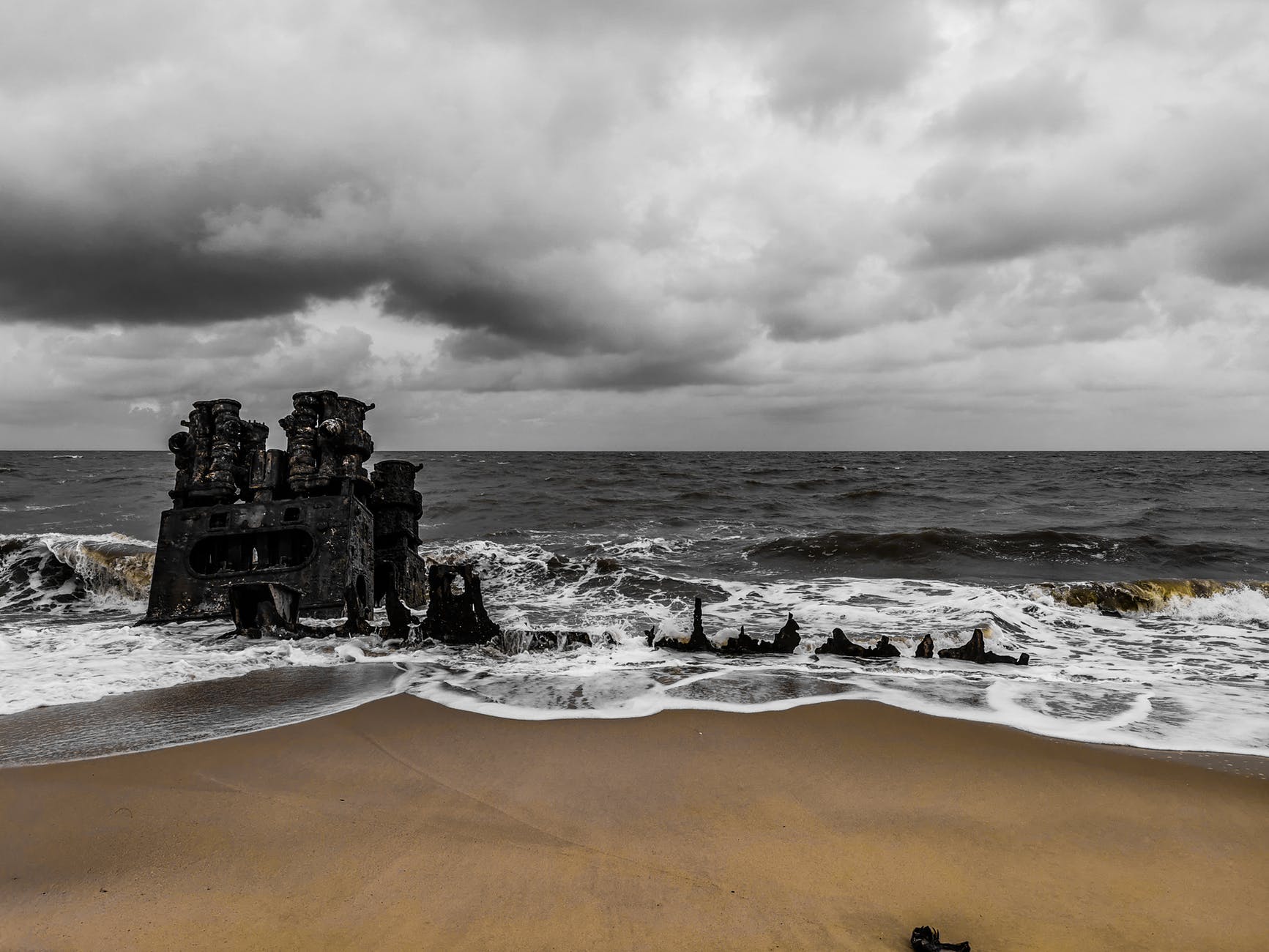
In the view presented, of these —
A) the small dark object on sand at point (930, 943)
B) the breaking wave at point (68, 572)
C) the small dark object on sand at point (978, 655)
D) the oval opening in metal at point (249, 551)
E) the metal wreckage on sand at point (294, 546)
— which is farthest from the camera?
the breaking wave at point (68, 572)

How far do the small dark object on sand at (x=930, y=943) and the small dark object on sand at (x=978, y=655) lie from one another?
12.3 ft

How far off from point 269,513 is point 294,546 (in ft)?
1.63

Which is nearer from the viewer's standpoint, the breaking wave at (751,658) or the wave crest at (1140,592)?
the breaking wave at (751,658)

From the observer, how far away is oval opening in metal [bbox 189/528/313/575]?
21.4ft

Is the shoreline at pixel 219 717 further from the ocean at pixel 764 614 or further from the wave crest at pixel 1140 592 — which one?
the wave crest at pixel 1140 592

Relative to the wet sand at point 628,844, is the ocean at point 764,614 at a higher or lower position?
lower

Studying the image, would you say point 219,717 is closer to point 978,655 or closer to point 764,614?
point 978,655

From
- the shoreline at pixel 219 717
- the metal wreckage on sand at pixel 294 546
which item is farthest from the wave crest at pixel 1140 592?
the shoreline at pixel 219 717

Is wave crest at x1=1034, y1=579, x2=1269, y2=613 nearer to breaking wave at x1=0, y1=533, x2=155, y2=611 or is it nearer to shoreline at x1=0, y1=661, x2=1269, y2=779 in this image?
shoreline at x1=0, y1=661, x2=1269, y2=779

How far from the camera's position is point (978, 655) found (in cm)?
528

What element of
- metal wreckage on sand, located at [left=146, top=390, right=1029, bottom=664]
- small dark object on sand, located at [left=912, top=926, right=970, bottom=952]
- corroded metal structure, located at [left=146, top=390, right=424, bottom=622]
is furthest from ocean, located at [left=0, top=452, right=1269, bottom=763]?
small dark object on sand, located at [left=912, top=926, right=970, bottom=952]

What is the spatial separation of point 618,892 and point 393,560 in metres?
6.46

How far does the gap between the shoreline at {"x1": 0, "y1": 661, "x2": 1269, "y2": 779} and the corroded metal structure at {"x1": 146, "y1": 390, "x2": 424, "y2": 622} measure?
1.63 m

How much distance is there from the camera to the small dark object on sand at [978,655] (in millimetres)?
5270
